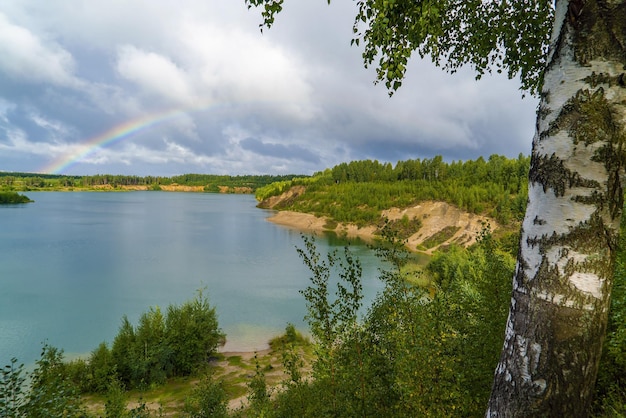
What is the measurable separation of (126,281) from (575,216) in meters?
33.5

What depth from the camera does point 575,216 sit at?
1582mm

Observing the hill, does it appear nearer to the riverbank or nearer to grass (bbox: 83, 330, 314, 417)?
the riverbank

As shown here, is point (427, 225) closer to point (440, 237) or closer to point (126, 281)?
point (440, 237)

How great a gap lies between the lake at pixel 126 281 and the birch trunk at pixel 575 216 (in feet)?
Answer: 57.6

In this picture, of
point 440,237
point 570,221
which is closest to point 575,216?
point 570,221

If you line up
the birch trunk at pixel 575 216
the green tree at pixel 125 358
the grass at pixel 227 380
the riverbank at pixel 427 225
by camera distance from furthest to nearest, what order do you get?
the riverbank at pixel 427 225 < the green tree at pixel 125 358 < the grass at pixel 227 380 < the birch trunk at pixel 575 216

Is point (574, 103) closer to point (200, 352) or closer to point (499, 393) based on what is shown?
point (499, 393)

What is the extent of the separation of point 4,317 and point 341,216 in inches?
2392

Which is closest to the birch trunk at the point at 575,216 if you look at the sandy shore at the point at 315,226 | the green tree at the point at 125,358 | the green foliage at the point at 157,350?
the green foliage at the point at 157,350

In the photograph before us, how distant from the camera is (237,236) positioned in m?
56.6

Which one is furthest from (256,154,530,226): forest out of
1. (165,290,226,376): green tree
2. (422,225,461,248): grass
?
(165,290,226,376): green tree

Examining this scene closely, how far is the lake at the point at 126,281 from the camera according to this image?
2067 centimetres

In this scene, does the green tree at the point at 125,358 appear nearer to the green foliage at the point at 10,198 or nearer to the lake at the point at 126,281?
the lake at the point at 126,281

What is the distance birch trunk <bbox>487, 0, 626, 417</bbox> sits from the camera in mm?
1549
